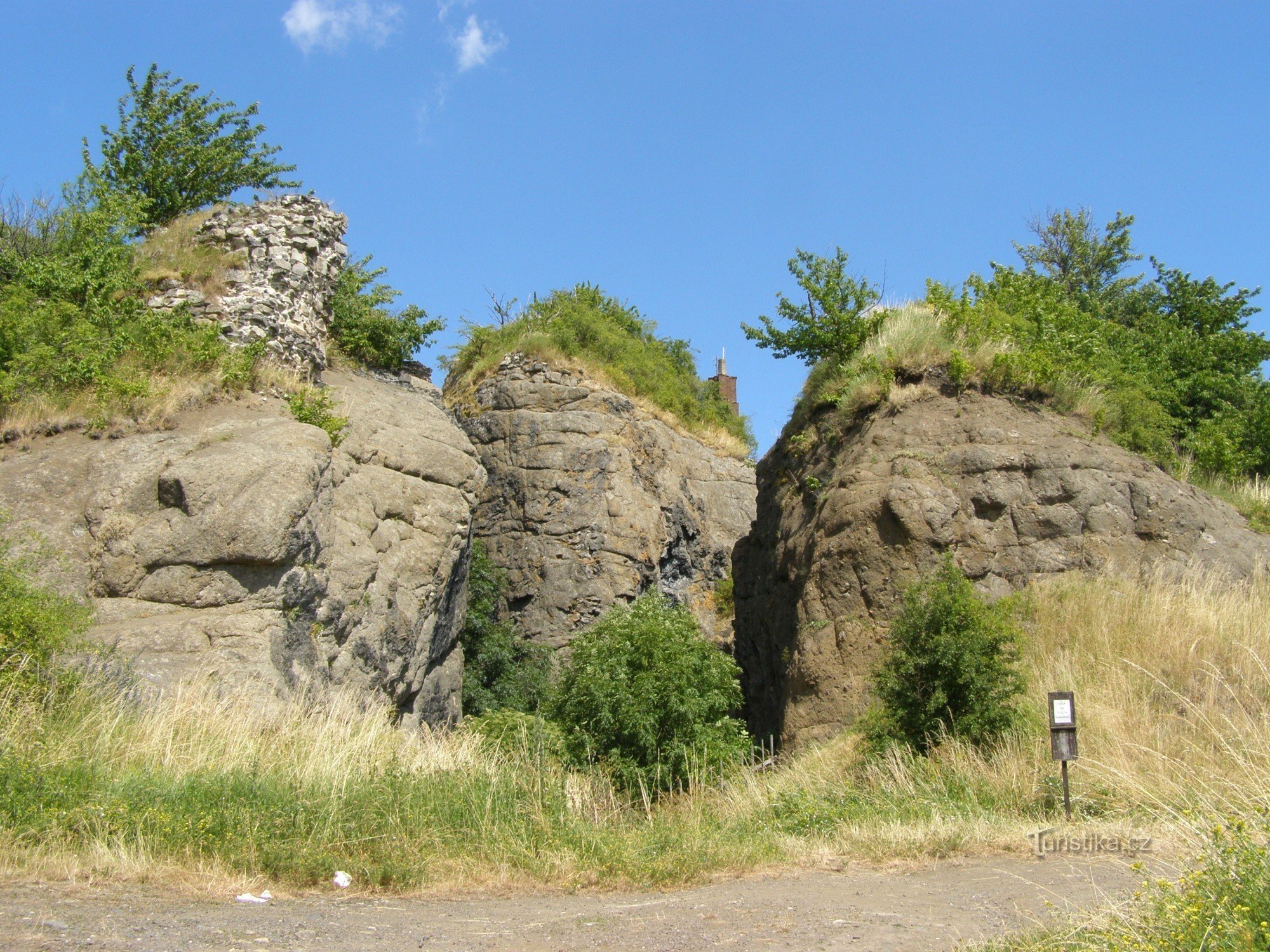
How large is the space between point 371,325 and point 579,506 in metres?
6.45

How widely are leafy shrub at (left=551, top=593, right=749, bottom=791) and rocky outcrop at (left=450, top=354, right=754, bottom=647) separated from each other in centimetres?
868

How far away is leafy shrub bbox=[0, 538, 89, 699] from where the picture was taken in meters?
8.87

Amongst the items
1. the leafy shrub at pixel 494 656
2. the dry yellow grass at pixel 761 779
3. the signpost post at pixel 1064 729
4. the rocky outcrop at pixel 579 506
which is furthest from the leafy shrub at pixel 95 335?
the signpost post at pixel 1064 729

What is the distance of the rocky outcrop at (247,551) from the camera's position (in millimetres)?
11383

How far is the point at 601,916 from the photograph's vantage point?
6.39 m

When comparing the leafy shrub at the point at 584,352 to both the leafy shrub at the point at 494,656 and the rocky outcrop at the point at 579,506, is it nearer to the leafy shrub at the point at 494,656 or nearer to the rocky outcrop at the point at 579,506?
the rocky outcrop at the point at 579,506

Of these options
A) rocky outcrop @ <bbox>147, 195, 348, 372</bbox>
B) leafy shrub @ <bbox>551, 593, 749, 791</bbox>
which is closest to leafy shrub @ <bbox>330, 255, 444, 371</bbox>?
rocky outcrop @ <bbox>147, 195, 348, 372</bbox>

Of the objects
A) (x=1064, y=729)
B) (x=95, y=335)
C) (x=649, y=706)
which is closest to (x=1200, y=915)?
(x=1064, y=729)

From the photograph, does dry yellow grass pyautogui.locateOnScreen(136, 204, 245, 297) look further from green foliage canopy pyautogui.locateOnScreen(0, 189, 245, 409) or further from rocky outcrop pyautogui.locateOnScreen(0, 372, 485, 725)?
rocky outcrop pyautogui.locateOnScreen(0, 372, 485, 725)

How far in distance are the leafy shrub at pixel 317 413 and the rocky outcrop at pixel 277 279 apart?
96 centimetres

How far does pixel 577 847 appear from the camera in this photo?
8.17 m

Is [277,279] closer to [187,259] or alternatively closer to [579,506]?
[187,259]

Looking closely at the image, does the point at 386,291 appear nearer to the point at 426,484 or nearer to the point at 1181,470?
the point at 426,484

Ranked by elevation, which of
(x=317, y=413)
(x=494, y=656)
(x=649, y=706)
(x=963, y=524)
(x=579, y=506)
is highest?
(x=317, y=413)
